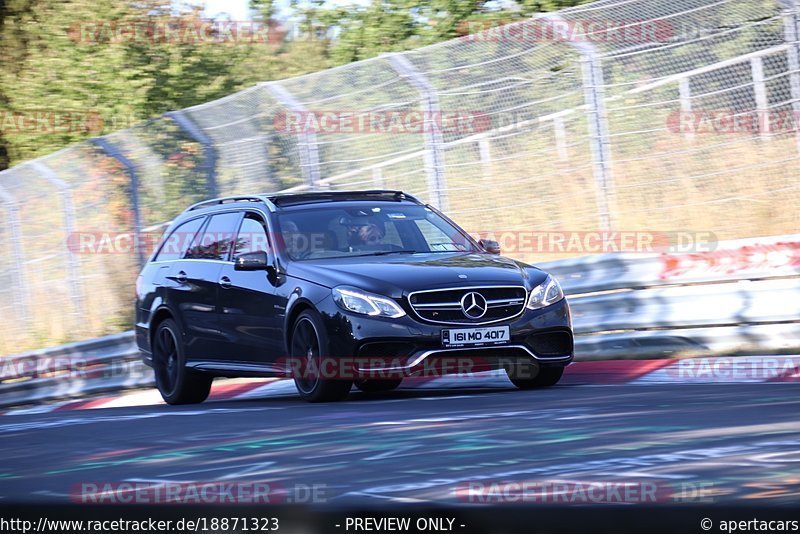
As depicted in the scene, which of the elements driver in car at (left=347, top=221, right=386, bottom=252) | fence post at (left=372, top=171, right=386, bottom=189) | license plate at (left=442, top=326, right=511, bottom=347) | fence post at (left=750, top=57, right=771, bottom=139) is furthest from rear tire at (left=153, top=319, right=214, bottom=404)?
fence post at (left=750, top=57, right=771, bottom=139)

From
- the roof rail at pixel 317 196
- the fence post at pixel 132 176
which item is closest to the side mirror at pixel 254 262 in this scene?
the roof rail at pixel 317 196

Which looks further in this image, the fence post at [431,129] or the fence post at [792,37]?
the fence post at [431,129]

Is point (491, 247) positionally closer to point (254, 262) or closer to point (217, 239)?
point (254, 262)

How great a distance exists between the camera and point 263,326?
10.8m

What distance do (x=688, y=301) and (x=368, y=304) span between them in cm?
306

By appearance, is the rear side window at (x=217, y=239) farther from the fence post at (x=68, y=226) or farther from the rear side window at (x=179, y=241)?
the fence post at (x=68, y=226)

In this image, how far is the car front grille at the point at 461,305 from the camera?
9.87 m

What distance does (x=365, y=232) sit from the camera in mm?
11086

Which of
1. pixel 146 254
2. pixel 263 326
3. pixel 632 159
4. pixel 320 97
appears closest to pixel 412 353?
pixel 263 326

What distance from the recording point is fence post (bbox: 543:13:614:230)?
12844 mm

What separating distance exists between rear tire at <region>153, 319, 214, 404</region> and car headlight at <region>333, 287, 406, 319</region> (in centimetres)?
259

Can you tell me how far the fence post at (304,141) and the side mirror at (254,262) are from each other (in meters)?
4.38

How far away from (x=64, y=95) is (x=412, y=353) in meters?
19.2

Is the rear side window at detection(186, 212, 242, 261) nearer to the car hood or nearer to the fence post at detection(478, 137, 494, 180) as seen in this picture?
the car hood
